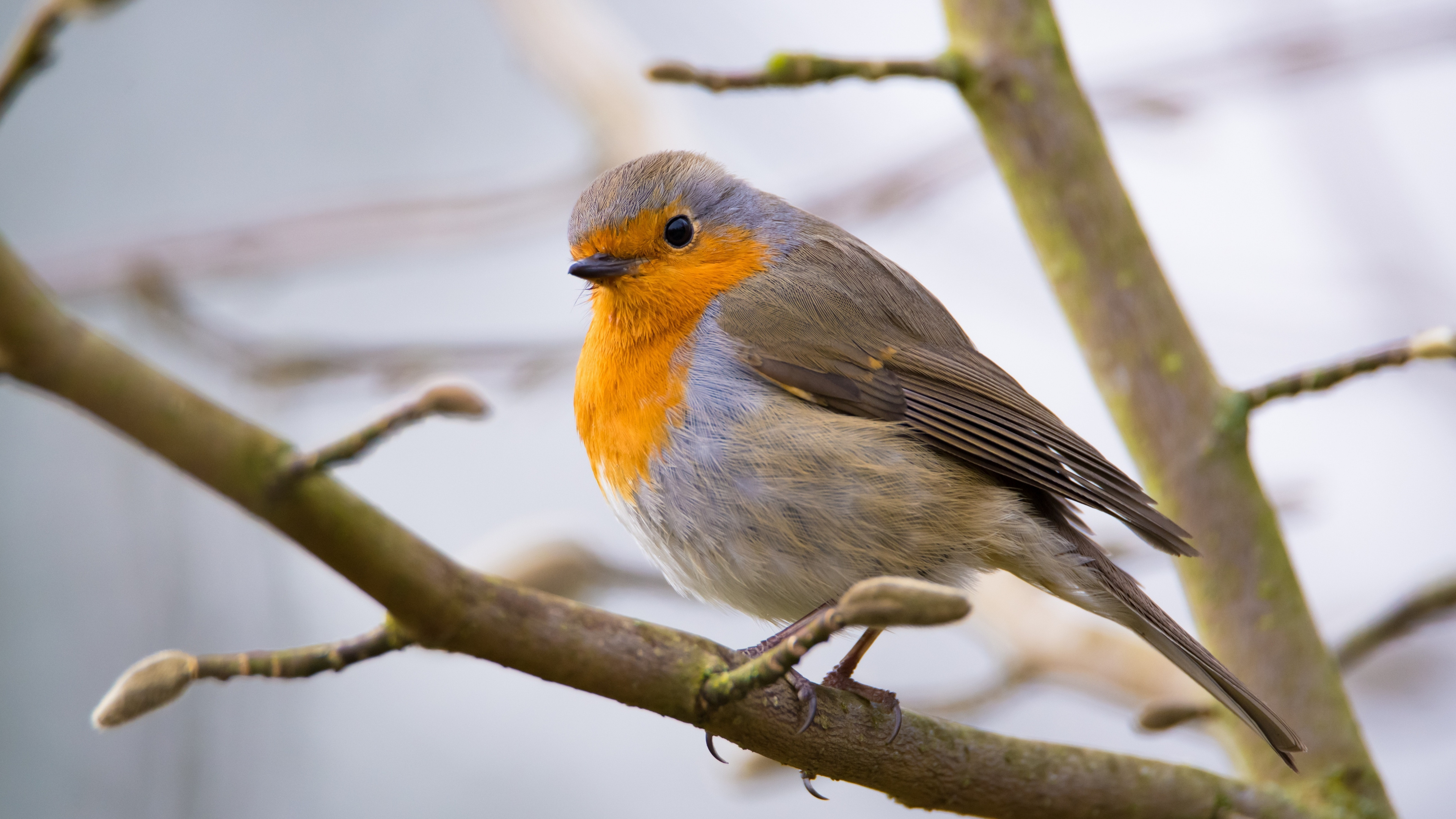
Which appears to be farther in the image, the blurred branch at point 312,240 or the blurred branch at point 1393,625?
the blurred branch at point 312,240

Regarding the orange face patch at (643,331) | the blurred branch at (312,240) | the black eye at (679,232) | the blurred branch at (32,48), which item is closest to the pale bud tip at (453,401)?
the blurred branch at (32,48)

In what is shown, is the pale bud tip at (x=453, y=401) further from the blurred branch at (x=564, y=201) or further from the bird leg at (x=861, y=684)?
the blurred branch at (x=564, y=201)

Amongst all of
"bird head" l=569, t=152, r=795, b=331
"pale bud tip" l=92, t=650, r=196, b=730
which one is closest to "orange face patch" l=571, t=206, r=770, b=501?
"bird head" l=569, t=152, r=795, b=331

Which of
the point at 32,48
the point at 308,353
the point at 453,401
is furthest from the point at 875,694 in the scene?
the point at 308,353

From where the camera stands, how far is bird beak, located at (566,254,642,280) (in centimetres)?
229

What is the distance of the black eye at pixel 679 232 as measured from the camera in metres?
2.37

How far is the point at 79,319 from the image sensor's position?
1055mm

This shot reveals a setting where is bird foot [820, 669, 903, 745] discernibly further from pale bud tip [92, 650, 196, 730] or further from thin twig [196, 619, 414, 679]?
pale bud tip [92, 650, 196, 730]

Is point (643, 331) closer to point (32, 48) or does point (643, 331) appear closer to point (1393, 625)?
point (32, 48)

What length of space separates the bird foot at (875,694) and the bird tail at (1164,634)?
0.53 metres

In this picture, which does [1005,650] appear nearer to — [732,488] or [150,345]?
[732,488]

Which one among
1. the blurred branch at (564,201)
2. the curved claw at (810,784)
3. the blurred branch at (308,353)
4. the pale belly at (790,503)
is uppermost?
the blurred branch at (564,201)

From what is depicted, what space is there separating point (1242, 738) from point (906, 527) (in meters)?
0.93

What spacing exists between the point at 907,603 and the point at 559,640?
486mm
